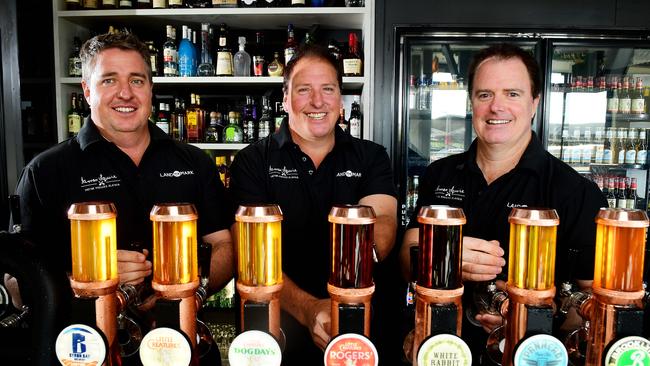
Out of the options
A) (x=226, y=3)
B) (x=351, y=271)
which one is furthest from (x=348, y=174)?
(x=226, y=3)

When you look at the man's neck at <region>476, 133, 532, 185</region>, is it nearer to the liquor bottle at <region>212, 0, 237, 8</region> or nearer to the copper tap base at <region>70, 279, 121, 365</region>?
the copper tap base at <region>70, 279, 121, 365</region>

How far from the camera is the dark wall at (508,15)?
2797 mm

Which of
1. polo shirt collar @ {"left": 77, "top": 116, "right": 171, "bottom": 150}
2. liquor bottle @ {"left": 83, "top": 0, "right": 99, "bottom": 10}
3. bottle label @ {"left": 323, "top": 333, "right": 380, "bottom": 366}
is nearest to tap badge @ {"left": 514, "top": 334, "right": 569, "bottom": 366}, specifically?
bottle label @ {"left": 323, "top": 333, "right": 380, "bottom": 366}

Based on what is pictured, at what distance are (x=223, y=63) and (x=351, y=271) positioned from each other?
7.45 feet

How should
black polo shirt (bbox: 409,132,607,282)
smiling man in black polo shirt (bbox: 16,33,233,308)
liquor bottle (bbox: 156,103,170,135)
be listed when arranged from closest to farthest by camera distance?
black polo shirt (bbox: 409,132,607,282) < smiling man in black polo shirt (bbox: 16,33,233,308) < liquor bottle (bbox: 156,103,170,135)

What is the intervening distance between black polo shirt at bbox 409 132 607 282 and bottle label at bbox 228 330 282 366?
0.83 m

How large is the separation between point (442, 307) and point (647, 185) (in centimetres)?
309

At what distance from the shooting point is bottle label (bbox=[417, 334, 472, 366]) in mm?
711

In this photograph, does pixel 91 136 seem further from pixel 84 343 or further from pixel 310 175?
pixel 84 343

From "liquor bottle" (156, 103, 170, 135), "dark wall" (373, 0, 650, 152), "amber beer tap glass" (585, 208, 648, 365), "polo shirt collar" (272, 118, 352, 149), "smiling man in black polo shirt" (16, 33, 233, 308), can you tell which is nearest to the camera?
"amber beer tap glass" (585, 208, 648, 365)

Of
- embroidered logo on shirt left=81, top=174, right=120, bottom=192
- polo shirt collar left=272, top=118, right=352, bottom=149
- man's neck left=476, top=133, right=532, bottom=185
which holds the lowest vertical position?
embroidered logo on shirt left=81, top=174, right=120, bottom=192

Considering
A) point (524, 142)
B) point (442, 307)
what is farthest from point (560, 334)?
point (524, 142)

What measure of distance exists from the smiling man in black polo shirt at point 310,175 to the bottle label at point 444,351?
928 millimetres

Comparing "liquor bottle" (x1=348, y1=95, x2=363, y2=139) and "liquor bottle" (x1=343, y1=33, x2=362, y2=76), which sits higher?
"liquor bottle" (x1=343, y1=33, x2=362, y2=76)
